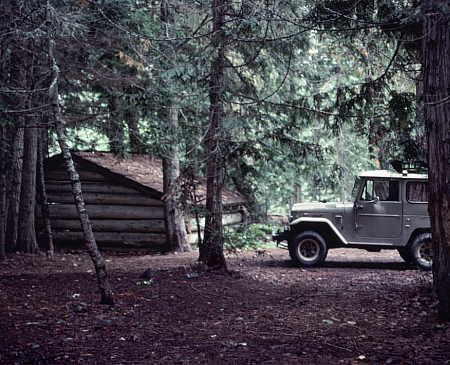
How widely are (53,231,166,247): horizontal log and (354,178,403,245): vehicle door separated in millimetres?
6320

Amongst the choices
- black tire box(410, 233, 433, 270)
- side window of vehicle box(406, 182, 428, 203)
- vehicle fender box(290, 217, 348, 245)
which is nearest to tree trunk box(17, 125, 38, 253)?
vehicle fender box(290, 217, 348, 245)

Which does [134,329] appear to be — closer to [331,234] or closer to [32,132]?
[331,234]

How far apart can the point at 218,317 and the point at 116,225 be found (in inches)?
363

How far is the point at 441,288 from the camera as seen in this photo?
23.9 feet

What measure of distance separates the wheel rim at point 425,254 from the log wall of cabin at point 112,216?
7431 mm

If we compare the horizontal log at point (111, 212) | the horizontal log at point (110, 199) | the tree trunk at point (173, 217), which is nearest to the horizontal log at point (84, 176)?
the horizontal log at point (110, 199)

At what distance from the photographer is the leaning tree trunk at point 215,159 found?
1140cm

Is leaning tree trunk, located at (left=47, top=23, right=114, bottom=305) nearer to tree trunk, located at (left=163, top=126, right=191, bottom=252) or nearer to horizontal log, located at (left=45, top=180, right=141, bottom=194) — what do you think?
tree trunk, located at (left=163, top=126, right=191, bottom=252)

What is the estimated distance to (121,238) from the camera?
16891 mm

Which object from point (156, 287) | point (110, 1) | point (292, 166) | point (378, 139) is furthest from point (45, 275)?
point (292, 166)

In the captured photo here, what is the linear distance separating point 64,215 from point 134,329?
10372 mm

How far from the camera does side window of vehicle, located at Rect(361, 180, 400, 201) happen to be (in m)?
13.1

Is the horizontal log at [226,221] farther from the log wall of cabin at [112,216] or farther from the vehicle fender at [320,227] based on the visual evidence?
the vehicle fender at [320,227]

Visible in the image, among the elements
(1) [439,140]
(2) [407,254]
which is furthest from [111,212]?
(1) [439,140]
